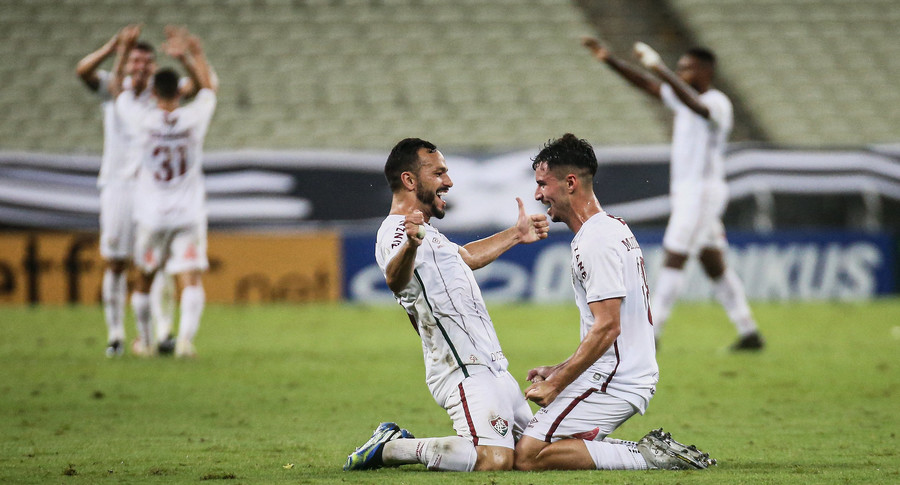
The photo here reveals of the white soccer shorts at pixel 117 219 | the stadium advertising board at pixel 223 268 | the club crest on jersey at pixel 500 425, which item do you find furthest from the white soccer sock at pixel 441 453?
the stadium advertising board at pixel 223 268

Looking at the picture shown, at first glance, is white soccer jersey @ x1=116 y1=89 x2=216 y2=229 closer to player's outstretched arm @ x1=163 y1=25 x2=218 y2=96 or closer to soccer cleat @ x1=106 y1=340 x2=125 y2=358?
player's outstretched arm @ x1=163 y1=25 x2=218 y2=96

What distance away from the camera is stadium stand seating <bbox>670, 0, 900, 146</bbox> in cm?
1886

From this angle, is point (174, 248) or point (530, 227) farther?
point (174, 248)

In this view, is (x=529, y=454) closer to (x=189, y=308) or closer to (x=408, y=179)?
(x=408, y=179)

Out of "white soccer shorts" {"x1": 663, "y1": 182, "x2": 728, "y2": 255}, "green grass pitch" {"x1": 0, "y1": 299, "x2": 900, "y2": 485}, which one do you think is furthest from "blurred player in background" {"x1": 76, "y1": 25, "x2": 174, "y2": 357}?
"white soccer shorts" {"x1": 663, "y1": 182, "x2": 728, "y2": 255}

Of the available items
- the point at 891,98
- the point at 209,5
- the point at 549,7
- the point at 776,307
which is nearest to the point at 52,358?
the point at 776,307

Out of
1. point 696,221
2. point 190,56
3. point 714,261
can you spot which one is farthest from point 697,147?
point 190,56

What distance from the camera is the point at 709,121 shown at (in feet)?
32.7

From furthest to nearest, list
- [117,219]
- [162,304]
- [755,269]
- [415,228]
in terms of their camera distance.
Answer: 1. [755,269]
2. [162,304]
3. [117,219]
4. [415,228]

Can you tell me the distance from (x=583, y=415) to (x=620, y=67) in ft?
14.7

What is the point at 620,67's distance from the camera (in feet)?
29.2

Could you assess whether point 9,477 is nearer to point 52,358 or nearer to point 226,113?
point 52,358

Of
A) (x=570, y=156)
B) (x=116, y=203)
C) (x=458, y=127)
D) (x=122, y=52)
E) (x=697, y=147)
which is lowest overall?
(x=458, y=127)

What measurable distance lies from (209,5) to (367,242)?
683cm
